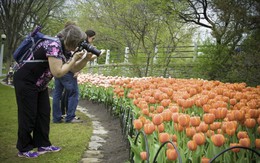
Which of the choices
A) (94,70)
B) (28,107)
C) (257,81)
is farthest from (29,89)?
(94,70)

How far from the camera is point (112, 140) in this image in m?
4.65

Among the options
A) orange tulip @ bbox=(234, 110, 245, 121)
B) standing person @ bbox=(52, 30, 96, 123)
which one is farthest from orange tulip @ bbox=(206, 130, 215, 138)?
standing person @ bbox=(52, 30, 96, 123)

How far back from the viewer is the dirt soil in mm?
3635

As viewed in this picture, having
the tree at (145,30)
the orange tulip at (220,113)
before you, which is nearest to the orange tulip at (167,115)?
the orange tulip at (220,113)

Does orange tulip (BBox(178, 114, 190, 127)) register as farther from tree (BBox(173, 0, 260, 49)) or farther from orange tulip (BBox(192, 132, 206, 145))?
tree (BBox(173, 0, 260, 49))

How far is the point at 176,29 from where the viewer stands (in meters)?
12.8

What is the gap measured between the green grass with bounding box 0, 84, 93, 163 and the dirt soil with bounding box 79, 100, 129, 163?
304mm

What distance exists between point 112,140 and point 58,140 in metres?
0.77

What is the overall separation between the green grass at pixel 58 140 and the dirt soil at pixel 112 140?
0.30 m

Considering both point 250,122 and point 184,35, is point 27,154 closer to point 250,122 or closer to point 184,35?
point 250,122

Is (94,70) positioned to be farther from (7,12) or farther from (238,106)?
(238,106)

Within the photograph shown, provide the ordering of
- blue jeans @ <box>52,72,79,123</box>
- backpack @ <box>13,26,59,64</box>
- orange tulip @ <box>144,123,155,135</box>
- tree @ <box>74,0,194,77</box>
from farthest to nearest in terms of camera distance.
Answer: tree @ <box>74,0,194,77</box> → blue jeans @ <box>52,72,79,123</box> → backpack @ <box>13,26,59,64</box> → orange tulip @ <box>144,123,155,135</box>

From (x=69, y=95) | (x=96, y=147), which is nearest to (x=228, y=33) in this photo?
(x=69, y=95)

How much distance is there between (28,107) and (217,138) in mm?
2307
